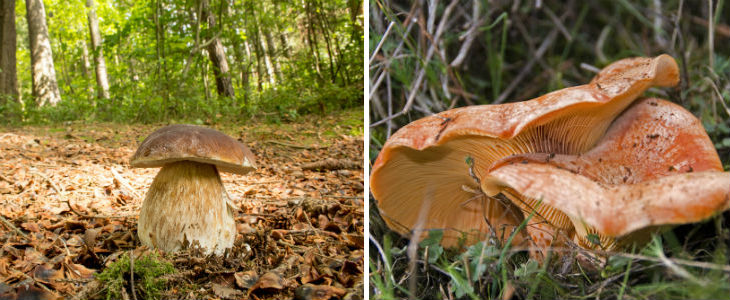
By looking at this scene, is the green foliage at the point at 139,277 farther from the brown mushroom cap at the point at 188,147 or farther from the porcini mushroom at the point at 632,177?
the porcini mushroom at the point at 632,177

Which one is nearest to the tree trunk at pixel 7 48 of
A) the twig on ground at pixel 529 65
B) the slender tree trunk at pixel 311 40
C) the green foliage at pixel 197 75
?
the green foliage at pixel 197 75

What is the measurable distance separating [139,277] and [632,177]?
5.53ft

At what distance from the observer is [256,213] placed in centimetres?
247

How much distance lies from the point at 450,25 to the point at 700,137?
1.25 m

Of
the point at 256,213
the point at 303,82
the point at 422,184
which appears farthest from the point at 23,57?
the point at 422,184

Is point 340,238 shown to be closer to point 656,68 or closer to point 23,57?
point 656,68

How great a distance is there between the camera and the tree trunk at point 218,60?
270 inches

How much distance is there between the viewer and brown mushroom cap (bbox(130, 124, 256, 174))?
5.60ft

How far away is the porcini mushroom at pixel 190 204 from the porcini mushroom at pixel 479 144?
2.51 feet

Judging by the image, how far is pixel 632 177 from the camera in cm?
114

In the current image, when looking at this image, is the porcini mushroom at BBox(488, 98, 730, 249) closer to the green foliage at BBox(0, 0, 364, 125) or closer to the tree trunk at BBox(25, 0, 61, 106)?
the green foliage at BBox(0, 0, 364, 125)

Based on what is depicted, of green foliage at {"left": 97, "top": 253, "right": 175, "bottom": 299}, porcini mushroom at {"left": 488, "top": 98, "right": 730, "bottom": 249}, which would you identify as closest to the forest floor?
green foliage at {"left": 97, "top": 253, "right": 175, "bottom": 299}

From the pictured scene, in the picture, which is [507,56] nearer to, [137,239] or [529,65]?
[529,65]

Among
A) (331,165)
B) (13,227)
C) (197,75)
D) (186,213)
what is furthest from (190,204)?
(197,75)
